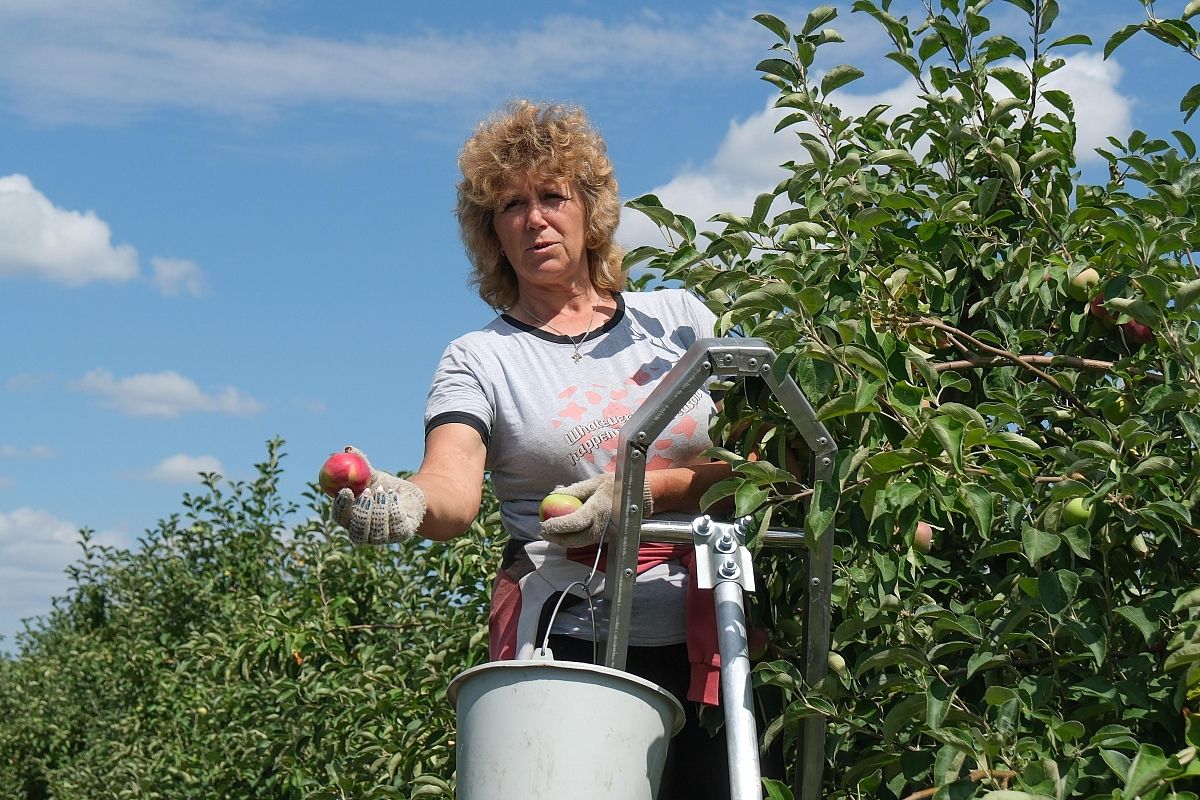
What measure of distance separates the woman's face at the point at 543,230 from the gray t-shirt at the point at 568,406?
0.11 meters

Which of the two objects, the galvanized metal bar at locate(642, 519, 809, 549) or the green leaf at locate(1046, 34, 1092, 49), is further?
the green leaf at locate(1046, 34, 1092, 49)

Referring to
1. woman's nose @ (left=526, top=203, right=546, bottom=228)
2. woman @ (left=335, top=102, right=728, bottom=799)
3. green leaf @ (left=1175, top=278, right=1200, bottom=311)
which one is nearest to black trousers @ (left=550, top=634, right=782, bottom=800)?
woman @ (left=335, top=102, right=728, bottom=799)

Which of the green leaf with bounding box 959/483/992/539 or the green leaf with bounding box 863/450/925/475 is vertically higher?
the green leaf with bounding box 863/450/925/475

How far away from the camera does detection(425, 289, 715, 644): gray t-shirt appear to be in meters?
2.26

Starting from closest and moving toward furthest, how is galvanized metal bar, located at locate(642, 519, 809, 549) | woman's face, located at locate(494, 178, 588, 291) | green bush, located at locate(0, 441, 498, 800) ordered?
galvanized metal bar, located at locate(642, 519, 809, 549) → woman's face, located at locate(494, 178, 588, 291) → green bush, located at locate(0, 441, 498, 800)

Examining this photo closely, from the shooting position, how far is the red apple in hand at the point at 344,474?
1.81 meters

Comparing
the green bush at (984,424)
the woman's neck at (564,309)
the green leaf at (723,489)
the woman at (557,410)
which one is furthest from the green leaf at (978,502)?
the woman's neck at (564,309)

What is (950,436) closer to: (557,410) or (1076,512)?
(1076,512)

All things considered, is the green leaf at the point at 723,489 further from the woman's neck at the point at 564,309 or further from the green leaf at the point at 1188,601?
the woman's neck at the point at 564,309

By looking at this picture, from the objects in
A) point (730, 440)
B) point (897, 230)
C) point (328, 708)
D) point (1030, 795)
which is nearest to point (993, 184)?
point (897, 230)

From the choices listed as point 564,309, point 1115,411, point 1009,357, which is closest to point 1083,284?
point 1009,357

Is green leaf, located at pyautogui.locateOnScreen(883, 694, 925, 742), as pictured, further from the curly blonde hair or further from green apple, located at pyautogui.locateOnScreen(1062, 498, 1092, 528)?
the curly blonde hair

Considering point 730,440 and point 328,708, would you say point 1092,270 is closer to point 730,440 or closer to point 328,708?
point 730,440

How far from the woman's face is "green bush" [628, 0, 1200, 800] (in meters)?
0.16
